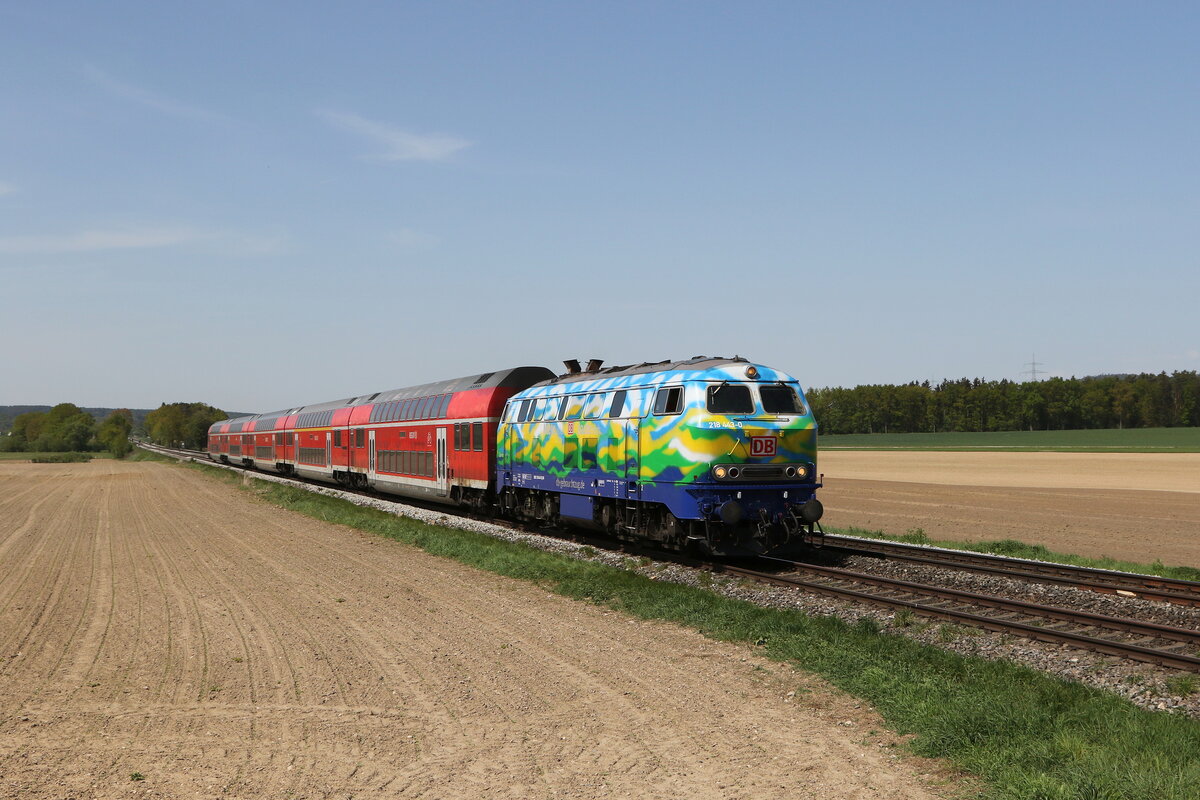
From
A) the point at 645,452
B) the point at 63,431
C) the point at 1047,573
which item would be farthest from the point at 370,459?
the point at 63,431

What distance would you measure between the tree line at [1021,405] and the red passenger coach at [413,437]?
140 metres

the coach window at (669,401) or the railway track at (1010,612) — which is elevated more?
the coach window at (669,401)

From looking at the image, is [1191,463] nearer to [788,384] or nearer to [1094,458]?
[1094,458]

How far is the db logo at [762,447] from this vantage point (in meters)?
17.4

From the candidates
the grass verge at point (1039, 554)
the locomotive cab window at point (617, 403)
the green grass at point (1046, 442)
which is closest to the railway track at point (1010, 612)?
the grass verge at point (1039, 554)

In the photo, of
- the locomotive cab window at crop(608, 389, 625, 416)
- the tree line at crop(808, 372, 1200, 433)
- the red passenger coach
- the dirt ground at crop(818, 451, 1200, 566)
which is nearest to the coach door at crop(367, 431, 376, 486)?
the red passenger coach

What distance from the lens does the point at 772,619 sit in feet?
42.2

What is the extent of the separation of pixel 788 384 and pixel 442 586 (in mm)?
7960

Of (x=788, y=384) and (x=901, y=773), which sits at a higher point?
(x=788, y=384)

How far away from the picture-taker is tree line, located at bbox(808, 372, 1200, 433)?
156750 millimetres

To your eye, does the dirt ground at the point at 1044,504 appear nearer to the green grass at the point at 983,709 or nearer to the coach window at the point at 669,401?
the coach window at the point at 669,401

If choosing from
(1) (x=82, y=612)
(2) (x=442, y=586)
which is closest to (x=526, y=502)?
(2) (x=442, y=586)

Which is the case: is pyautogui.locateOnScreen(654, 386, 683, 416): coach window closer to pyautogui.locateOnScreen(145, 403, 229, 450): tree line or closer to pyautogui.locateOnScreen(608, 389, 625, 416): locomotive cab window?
pyautogui.locateOnScreen(608, 389, 625, 416): locomotive cab window

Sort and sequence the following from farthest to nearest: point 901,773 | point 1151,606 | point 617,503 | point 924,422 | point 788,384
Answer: point 924,422
point 617,503
point 788,384
point 1151,606
point 901,773
